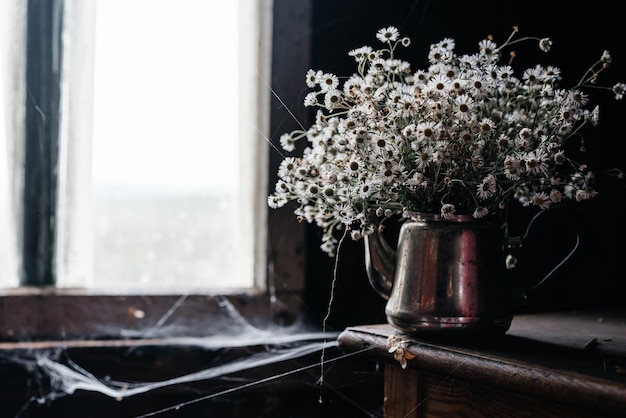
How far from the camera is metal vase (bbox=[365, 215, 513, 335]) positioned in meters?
1.03

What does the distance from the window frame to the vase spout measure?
14.8 inches

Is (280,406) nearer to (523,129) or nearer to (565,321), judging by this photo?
(565,321)

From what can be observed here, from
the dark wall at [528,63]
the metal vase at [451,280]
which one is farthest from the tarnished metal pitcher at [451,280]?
the dark wall at [528,63]

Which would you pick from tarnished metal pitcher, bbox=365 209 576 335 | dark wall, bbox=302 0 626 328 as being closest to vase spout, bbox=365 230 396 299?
tarnished metal pitcher, bbox=365 209 576 335

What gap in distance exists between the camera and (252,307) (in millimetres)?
1510

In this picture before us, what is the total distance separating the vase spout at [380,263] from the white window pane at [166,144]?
1.47 ft

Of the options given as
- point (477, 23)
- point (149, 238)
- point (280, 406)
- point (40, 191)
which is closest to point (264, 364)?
point (280, 406)

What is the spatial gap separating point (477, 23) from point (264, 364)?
93cm

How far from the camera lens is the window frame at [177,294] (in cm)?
139

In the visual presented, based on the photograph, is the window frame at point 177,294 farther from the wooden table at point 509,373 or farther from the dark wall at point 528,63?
the wooden table at point 509,373

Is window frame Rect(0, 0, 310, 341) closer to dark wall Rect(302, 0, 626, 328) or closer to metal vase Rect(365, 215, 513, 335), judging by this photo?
dark wall Rect(302, 0, 626, 328)

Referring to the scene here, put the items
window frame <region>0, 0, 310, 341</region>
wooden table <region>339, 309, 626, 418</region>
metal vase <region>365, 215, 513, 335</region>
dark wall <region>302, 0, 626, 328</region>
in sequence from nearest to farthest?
1. wooden table <region>339, 309, 626, 418</region>
2. metal vase <region>365, 215, 513, 335</region>
3. window frame <region>0, 0, 310, 341</region>
4. dark wall <region>302, 0, 626, 328</region>

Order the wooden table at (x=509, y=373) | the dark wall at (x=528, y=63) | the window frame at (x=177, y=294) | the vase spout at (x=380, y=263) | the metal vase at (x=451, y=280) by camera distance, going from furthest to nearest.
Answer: the dark wall at (x=528, y=63) < the window frame at (x=177, y=294) < the vase spout at (x=380, y=263) < the metal vase at (x=451, y=280) < the wooden table at (x=509, y=373)

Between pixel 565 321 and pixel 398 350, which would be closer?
pixel 398 350
